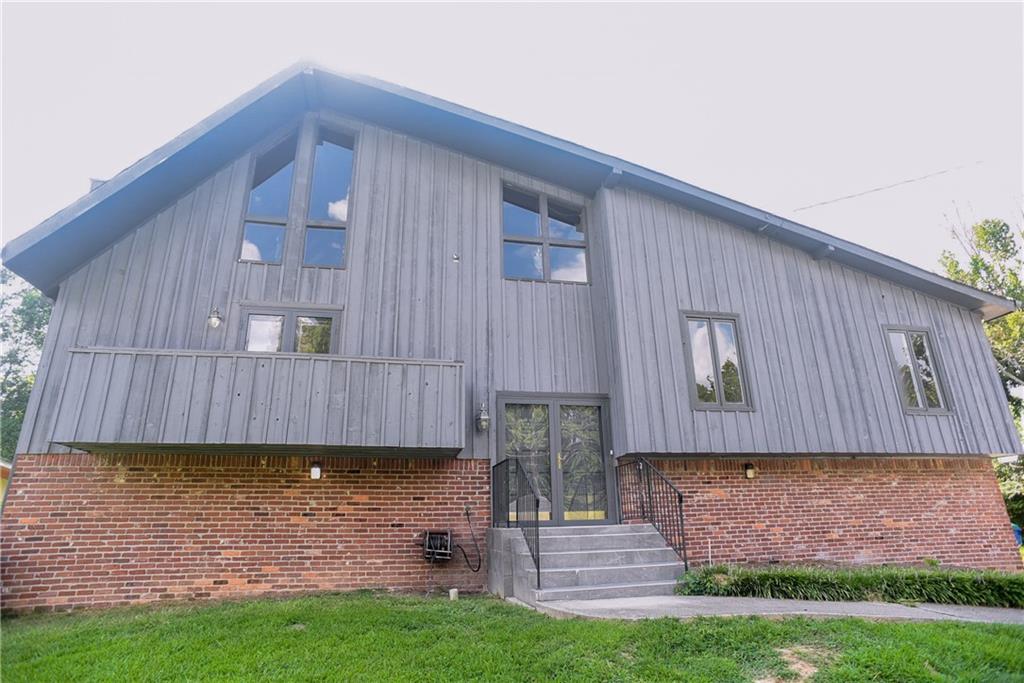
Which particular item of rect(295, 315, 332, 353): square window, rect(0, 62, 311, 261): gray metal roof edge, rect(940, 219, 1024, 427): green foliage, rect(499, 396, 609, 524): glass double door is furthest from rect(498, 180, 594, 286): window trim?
rect(940, 219, 1024, 427): green foliage

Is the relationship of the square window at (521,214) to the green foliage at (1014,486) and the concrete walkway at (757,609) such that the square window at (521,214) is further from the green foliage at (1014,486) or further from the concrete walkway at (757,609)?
the green foliage at (1014,486)

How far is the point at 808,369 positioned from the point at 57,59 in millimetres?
12302

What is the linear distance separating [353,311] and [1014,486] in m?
17.7

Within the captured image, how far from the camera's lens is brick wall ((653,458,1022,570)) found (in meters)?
8.04

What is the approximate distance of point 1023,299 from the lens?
14.8 meters

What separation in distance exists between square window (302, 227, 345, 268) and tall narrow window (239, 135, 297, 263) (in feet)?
1.27

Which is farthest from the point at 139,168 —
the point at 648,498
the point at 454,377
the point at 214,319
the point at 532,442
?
the point at 648,498

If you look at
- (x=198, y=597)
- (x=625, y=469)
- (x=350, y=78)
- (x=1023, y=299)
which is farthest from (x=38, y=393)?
(x=1023, y=299)

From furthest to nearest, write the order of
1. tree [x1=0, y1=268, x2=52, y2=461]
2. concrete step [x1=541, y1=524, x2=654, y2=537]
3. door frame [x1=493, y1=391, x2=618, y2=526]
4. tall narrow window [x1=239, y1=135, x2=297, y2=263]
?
tree [x1=0, y1=268, x2=52, y2=461], tall narrow window [x1=239, y1=135, x2=297, y2=263], door frame [x1=493, y1=391, x2=618, y2=526], concrete step [x1=541, y1=524, x2=654, y2=537]

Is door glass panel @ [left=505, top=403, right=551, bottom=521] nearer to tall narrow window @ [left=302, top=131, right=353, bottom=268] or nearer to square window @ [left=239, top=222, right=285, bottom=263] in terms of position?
tall narrow window @ [left=302, top=131, right=353, bottom=268]

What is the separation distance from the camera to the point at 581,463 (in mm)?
8172

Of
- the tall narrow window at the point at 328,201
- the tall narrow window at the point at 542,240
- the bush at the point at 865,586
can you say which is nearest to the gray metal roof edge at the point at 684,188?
the tall narrow window at the point at 542,240

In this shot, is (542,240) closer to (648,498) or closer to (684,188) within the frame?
(684,188)

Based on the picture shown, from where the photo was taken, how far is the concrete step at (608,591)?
5637 mm
